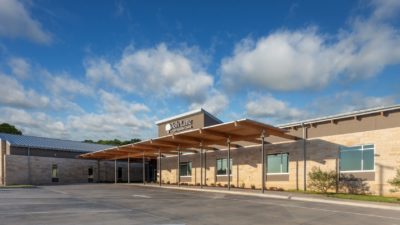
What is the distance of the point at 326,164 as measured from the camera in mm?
27234

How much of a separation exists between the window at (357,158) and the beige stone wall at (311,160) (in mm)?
341

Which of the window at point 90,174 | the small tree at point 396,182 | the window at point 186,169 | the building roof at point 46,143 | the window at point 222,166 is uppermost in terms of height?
the building roof at point 46,143

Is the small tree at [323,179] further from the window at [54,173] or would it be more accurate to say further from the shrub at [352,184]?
the window at [54,173]

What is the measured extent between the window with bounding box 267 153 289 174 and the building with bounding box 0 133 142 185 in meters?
23.7

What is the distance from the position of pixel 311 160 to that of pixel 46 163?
33463mm

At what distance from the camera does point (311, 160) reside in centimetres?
2831

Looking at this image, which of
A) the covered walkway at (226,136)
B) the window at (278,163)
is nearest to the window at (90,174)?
the covered walkway at (226,136)

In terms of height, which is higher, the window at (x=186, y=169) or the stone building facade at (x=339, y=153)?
the stone building facade at (x=339, y=153)

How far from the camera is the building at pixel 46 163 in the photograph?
4409 centimetres

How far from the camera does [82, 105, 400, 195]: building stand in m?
23.9

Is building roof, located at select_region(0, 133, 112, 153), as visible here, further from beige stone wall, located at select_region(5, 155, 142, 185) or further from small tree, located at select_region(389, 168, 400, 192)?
small tree, located at select_region(389, 168, 400, 192)

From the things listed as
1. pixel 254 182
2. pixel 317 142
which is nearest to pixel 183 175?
pixel 254 182

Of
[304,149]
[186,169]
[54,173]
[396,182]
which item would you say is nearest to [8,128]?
[54,173]

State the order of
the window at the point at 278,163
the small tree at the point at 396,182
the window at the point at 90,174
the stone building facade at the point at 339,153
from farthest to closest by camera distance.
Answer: the window at the point at 90,174 < the window at the point at 278,163 < the stone building facade at the point at 339,153 < the small tree at the point at 396,182
